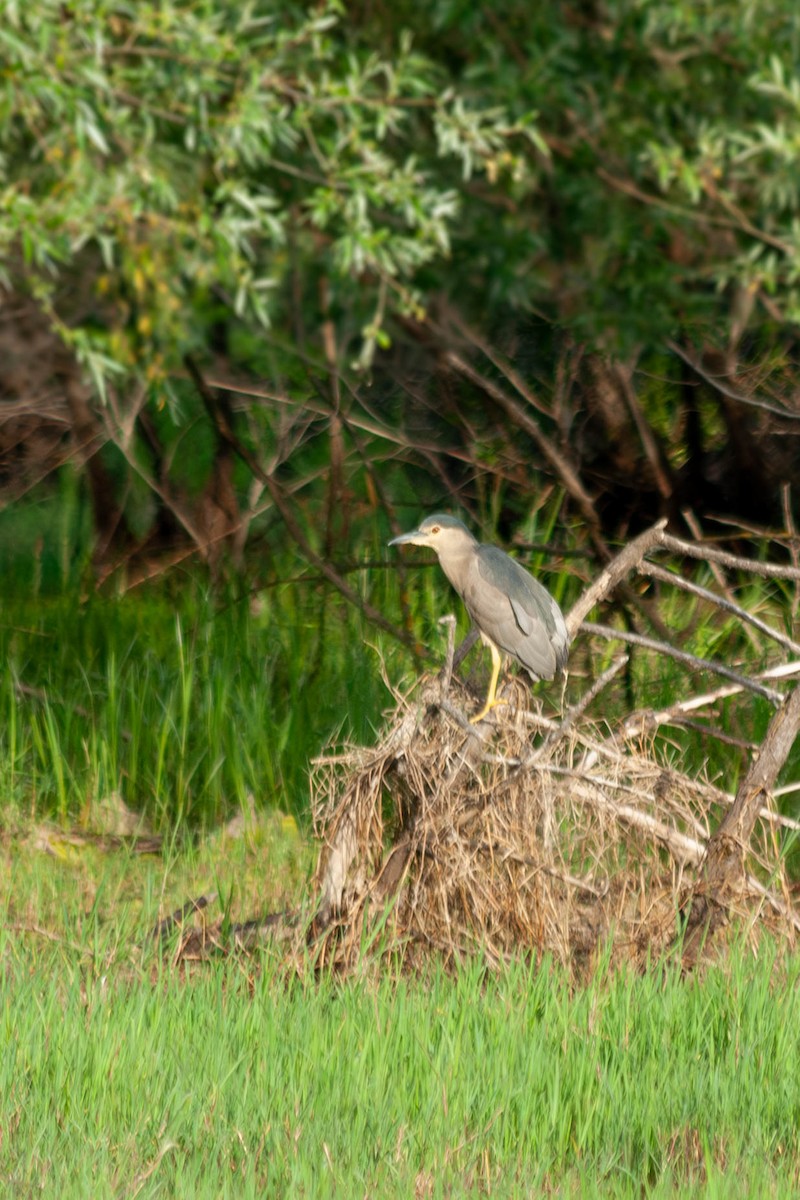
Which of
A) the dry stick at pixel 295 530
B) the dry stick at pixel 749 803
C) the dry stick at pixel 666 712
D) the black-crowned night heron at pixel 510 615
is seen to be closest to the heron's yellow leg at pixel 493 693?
the black-crowned night heron at pixel 510 615

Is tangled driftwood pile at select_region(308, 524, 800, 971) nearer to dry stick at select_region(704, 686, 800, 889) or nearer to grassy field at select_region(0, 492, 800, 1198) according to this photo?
dry stick at select_region(704, 686, 800, 889)

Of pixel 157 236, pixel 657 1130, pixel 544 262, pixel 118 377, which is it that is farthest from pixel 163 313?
pixel 657 1130

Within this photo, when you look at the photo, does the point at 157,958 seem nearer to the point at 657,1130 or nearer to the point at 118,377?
the point at 657,1130

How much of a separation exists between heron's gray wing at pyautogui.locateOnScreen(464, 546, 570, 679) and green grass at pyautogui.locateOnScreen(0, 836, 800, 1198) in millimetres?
899

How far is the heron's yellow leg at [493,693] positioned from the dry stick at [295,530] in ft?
6.05

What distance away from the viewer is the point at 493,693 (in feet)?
15.3

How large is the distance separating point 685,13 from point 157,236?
1964 mm

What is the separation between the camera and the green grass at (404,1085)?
10.8 feet

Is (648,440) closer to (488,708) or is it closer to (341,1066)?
(488,708)

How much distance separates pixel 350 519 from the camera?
802 cm

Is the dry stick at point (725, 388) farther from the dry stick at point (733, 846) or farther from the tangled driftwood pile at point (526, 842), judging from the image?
the dry stick at point (733, 846)

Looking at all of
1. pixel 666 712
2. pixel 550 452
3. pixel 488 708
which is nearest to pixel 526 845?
pixel 488 708

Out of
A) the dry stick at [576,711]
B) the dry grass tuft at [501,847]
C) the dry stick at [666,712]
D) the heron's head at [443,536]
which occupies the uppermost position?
the heron's head at [443,536]

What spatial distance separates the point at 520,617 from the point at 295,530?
2.43 m
